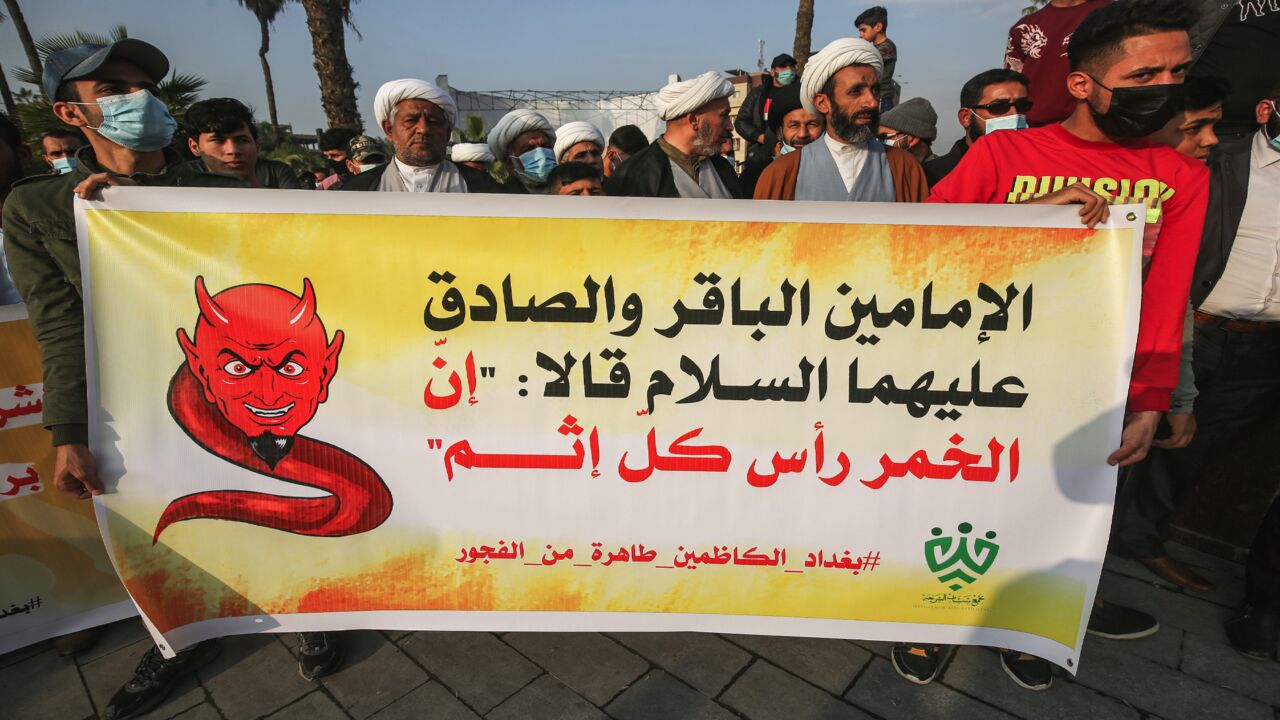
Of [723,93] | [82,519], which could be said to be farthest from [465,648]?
[723,93]

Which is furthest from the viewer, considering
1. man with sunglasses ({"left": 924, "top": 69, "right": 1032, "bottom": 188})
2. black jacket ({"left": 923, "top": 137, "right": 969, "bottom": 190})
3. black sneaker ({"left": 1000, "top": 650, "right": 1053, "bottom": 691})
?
black jacket ({"left": 923, "top": 137, "right": 969, "bottom": 190})

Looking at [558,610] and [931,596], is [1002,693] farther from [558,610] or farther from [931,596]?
[558,610]

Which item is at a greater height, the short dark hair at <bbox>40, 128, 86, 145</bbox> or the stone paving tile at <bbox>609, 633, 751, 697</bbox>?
the short dark hair at <bbox>40, 128, 86, 145</bbox>

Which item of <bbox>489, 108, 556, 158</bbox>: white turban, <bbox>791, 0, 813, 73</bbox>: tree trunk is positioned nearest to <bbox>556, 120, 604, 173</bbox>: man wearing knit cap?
<bbox>489, 108, 556, 158</bbox>: white turban

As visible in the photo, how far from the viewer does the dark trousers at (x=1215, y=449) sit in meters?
2.55

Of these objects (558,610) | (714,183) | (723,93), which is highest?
(723,93)

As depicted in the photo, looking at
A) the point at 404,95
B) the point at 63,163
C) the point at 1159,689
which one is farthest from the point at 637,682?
the point at 63,163

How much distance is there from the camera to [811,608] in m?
2.15

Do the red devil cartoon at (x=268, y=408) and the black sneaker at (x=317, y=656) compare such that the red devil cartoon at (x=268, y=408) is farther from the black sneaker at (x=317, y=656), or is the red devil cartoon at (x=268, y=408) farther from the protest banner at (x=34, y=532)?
the protest banner at (x=34, y=532)

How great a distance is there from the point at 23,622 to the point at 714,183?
3.44m

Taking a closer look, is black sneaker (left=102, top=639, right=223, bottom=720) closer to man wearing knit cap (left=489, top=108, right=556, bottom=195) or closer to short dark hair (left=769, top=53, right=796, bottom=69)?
man wearing knit cap (left=489, top=108, right=556, bottom=195)

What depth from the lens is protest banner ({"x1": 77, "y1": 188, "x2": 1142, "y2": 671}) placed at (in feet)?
6.52

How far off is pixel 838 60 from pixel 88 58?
115 inches

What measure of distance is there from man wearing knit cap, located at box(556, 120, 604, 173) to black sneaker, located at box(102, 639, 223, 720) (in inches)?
134
